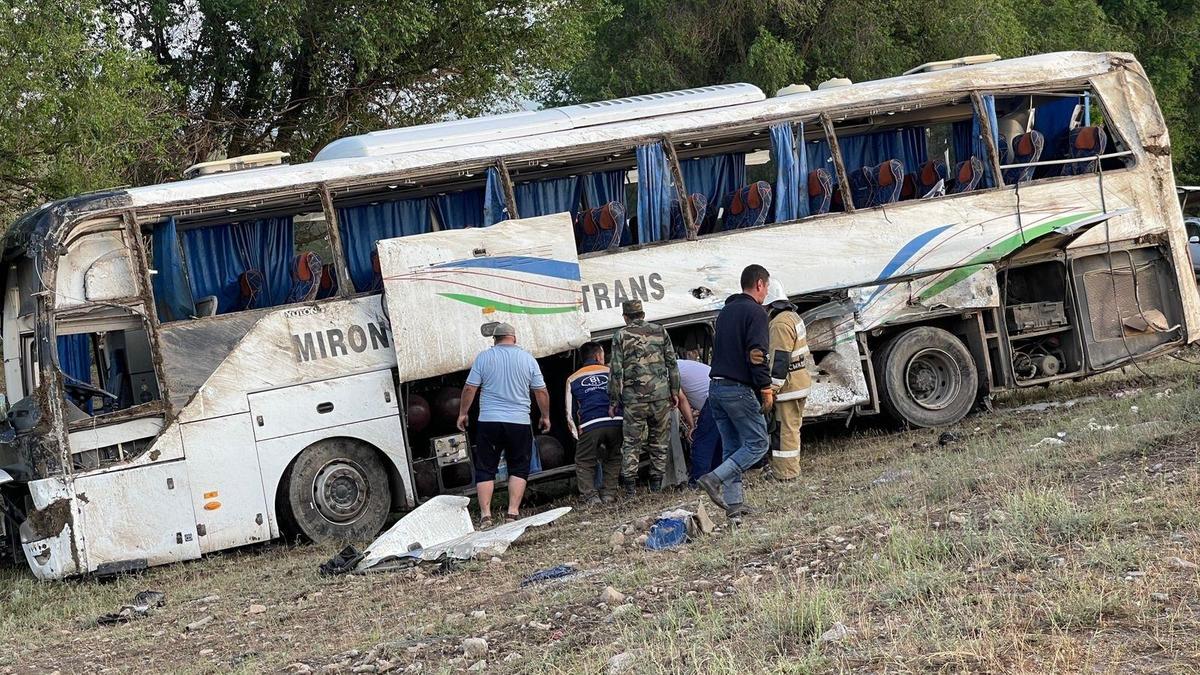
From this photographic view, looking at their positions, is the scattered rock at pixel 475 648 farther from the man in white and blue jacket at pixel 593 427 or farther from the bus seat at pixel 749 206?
the bus seat at pixel 749 206

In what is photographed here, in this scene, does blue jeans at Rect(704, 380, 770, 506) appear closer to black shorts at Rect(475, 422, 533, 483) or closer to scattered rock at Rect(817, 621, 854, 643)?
black shorts at Rect(475, 422, 533, 483)

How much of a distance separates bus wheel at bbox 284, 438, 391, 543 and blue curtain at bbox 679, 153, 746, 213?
4.10 meters

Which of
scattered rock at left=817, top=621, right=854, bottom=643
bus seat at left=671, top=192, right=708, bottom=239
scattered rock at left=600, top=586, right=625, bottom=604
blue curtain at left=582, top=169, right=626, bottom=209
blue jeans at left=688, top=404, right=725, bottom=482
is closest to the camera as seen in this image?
scattered rock at left=817, top=621, right=854, bottom=643

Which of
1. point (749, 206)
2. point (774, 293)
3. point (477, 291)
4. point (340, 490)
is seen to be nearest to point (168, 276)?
point (340, 490)

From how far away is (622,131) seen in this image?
12.1 m

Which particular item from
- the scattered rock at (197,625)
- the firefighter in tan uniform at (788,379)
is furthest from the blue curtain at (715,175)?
the scattered rock at (197,625)

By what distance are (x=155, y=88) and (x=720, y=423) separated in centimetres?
876

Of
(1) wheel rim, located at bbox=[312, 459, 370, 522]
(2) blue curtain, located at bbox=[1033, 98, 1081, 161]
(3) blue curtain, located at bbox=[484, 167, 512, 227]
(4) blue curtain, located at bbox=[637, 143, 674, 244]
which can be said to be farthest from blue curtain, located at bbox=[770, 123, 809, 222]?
(1) wheel rim, located at bbox=[312, 459, 370, 522]

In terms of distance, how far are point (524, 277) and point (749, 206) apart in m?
2.32

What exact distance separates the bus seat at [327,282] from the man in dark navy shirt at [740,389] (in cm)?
341

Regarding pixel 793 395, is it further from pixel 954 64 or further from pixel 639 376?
pixel 954 64

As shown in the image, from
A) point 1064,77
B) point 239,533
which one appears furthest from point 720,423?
point 1064,77

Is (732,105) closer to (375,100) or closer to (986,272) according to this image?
(986,272)

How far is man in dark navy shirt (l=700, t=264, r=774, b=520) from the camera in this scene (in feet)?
30.9
